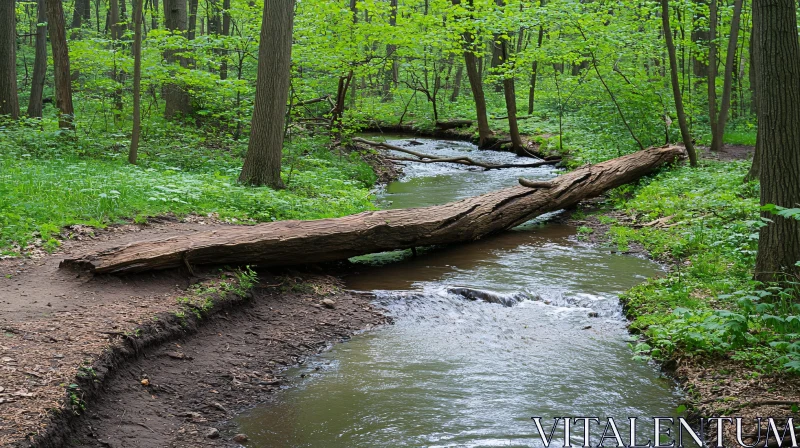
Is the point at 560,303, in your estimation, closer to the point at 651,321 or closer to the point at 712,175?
the point at 651,321

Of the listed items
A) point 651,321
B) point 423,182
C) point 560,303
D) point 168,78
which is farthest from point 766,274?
point 168,78

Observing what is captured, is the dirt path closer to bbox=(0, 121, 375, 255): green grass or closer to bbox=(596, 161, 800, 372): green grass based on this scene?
bbox=(0, 121, 375, 255): green grass

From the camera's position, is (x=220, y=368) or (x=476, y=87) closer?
(x=220, y=368)

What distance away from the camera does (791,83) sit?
574 cm

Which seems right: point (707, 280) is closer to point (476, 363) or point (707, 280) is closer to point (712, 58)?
point (476, 363)

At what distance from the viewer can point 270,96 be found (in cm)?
1130

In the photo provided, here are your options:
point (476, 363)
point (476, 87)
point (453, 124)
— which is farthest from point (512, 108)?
point (476, 363)

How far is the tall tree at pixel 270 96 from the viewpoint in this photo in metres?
11.1

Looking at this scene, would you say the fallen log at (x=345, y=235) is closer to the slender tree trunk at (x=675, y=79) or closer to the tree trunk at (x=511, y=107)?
the slender tree trunk at (x=675, y=79)

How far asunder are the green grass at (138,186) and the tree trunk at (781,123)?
6.26m

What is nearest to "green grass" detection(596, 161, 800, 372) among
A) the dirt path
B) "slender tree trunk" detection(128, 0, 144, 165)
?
the dirt path

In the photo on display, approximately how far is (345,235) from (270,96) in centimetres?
420

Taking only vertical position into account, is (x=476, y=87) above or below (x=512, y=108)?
above

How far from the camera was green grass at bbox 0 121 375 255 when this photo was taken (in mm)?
8172
